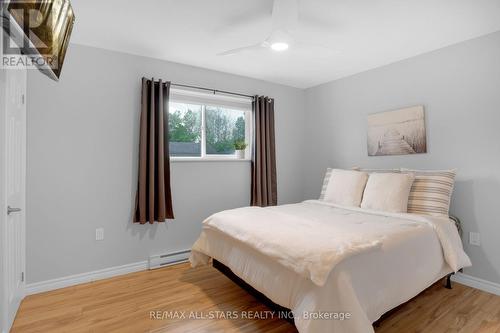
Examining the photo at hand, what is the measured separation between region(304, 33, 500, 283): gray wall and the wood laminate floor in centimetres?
69

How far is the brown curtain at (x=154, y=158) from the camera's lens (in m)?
2.92

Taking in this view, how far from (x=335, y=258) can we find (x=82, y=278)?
8.29ft

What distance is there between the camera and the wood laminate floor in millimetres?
1953

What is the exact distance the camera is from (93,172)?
2771 mm

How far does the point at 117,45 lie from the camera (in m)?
2.77

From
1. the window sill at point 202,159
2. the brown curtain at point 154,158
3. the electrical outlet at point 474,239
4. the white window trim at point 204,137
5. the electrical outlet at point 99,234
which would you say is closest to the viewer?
the electrical outlet at point 474,239

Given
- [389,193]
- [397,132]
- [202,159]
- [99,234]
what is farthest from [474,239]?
[99,234]

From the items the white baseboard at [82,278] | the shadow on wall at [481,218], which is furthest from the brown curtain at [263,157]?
the shadow on wall at [481,218]

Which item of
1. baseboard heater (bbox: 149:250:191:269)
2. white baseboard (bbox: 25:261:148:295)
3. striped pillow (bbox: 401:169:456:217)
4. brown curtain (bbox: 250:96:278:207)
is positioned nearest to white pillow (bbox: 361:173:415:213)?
striped pillow (bbox: 401:169:456:217)

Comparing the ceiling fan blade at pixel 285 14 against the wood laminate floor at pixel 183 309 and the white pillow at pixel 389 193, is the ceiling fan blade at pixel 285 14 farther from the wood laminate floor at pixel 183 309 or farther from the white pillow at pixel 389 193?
the wood laminate floor at pixel 183 309

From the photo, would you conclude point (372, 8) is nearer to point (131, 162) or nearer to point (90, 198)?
point (131, 162)

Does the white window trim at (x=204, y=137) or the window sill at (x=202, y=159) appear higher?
the white window trim at (x=204, y=137)

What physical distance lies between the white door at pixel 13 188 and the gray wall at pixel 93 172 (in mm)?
155

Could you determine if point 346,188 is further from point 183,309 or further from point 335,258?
point 183,309
